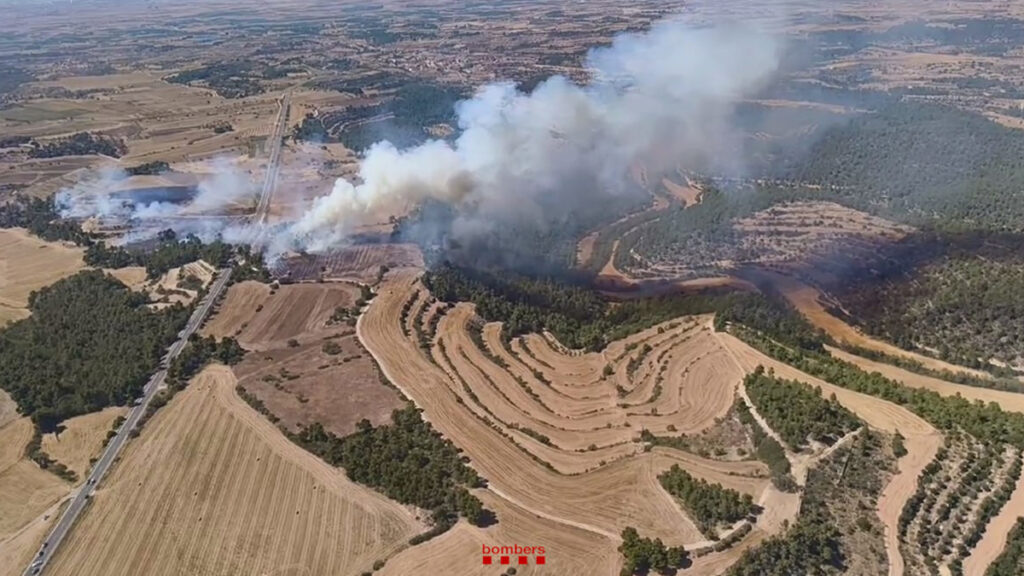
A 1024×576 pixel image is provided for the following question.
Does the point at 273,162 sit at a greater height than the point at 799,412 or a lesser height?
greater

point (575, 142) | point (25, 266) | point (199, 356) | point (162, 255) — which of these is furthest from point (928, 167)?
point (25, 266)

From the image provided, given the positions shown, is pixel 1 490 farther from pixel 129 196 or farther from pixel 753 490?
pixel 129 196

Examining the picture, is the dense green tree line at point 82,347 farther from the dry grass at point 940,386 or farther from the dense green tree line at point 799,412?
the dry grass at point 940,386

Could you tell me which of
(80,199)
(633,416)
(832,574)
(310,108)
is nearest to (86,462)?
→ (633,416)

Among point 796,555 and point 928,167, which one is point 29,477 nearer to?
point 796,555

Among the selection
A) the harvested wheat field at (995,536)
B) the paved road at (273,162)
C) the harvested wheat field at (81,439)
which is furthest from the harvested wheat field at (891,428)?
the paved road at (273,162)

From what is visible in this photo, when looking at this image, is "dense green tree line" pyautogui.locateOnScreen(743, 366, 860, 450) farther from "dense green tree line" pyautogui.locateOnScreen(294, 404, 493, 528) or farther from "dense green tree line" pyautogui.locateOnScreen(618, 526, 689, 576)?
"dense green tree line" pyautogui.locateOnScreen(294, 404, 493, 528)

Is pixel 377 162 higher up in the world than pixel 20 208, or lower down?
higher up
